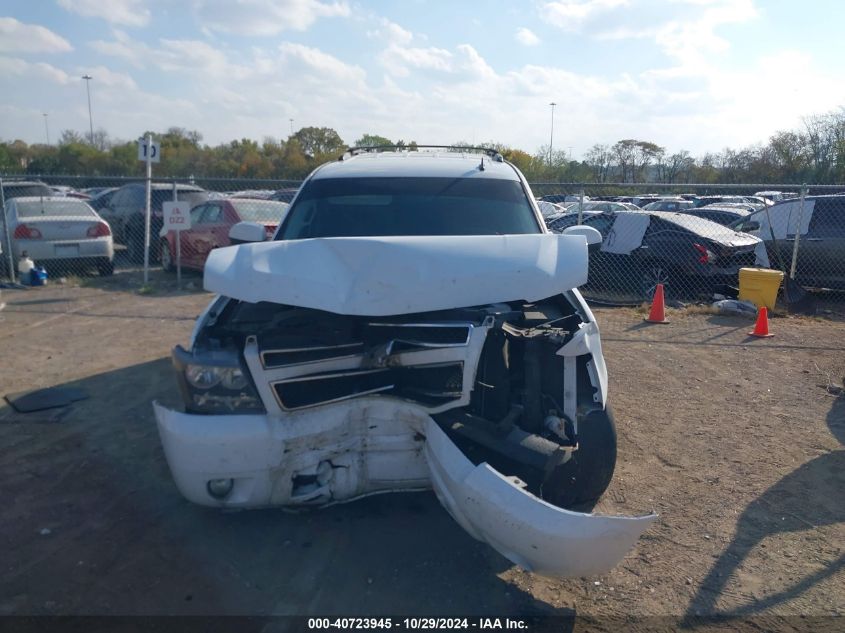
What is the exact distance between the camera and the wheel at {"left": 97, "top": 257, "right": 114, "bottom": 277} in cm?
1218

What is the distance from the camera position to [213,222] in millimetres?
12250

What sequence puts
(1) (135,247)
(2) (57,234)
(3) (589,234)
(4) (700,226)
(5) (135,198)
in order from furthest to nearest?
(5) (135,198), (1) (135,247), (2) (57,234), (4) (700,226), (3) (589,234)

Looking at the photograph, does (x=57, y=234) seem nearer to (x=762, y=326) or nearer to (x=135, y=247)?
(x=135, y=247)

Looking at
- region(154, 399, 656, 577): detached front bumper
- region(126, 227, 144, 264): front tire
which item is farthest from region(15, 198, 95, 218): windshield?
Answer: region(154, 399, 656, 577): detached front bumper

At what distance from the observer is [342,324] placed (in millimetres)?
3424

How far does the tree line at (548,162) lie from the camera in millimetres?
35000

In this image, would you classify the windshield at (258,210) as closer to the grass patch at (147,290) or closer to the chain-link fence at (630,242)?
the chain-link fence at (630,242)

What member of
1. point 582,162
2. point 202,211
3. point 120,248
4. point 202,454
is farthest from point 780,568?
point 582,162

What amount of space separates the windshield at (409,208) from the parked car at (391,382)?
3.55ft

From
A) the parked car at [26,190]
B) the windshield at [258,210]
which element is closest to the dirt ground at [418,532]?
the windshield at [258,210]

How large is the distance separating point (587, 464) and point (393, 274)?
141cm

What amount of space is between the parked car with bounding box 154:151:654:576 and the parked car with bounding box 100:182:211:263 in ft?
40.2

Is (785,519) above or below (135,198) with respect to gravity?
below

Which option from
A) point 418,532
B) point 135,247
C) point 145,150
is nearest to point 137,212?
point 135,247
